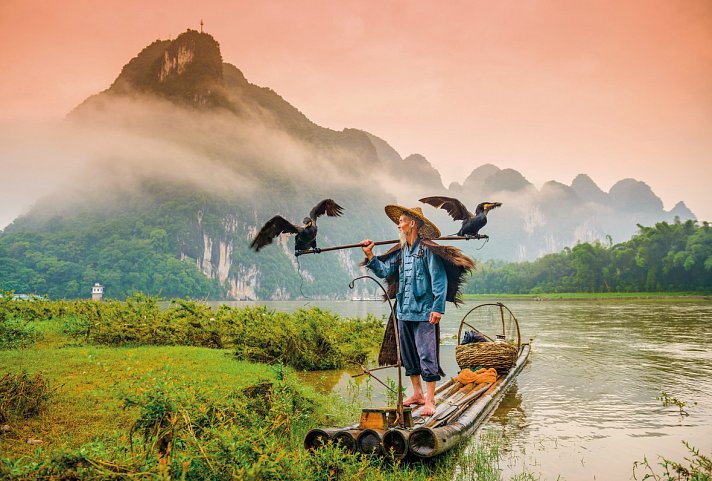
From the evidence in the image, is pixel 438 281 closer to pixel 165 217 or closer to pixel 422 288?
pixel 422 288

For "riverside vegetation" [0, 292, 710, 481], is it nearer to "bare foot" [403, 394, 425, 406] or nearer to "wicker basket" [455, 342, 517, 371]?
"bare foot" [403, 394, 425, 406]

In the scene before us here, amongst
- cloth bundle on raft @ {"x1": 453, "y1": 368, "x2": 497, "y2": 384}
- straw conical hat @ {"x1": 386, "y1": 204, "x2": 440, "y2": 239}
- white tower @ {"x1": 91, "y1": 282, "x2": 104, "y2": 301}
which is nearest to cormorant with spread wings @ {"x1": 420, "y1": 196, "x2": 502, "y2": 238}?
straw conical hat @ {"x1": 386, "y1": 204, "x2": 440, "y2": 239}

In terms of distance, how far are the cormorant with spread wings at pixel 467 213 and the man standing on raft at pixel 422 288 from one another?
326 millimetres

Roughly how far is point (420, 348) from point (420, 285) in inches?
25.5

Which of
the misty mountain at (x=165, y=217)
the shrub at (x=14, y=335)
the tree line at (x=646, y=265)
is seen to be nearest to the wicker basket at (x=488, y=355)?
the shrub at (x=14, y=335)

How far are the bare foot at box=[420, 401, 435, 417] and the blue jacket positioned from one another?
2.83 feet

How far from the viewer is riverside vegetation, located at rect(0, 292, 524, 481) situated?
2.96m

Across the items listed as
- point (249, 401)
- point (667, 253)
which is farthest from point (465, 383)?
point (667, 253)

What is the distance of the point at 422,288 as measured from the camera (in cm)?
529

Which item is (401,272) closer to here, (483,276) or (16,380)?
(16,380)

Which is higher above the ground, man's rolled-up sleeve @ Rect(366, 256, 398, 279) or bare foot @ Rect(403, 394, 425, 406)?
Result: man's rolled-up sleeve @ Rect(366, 256, 398, 279)

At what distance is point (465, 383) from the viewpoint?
7488 millimetres

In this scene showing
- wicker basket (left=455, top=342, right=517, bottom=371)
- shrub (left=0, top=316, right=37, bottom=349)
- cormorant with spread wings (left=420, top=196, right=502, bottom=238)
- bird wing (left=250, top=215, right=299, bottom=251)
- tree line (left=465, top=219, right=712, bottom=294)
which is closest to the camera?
bird wing (left=250, top=215, right=299, bottom=251)

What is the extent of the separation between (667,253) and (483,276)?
3424cm
